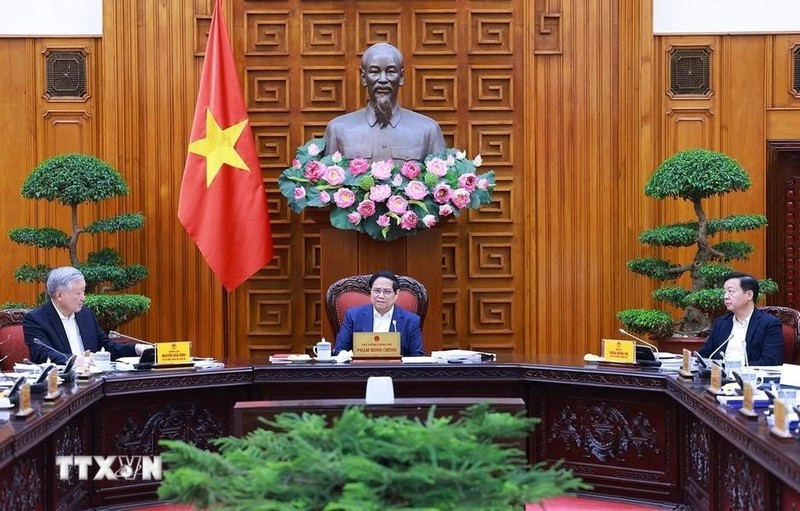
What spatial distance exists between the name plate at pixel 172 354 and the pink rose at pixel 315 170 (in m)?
1.68

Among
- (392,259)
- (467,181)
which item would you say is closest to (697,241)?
(467,181)

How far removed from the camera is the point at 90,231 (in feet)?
21.7

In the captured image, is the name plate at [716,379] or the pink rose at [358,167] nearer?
the name plate at [716,379]

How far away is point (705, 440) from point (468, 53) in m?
3.70

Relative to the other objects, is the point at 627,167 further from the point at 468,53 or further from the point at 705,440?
the point at 705,440

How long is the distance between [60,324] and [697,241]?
3390 millimetres

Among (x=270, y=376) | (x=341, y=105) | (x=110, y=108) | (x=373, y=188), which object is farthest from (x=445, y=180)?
(x=110, y=108)

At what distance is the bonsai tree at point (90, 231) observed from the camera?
6.41 m

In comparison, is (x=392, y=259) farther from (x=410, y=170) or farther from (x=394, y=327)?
(x=394, y=327)

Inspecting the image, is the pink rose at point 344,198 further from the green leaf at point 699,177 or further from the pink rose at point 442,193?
the green leaf at point 699,177

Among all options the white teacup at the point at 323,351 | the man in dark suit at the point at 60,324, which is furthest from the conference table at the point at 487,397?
the man in dark suit at the point at 60,324

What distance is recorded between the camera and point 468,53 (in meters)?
7.38

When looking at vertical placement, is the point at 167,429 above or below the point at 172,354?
below

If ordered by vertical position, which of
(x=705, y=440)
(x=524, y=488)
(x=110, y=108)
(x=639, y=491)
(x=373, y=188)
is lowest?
(x=639, y=491)
